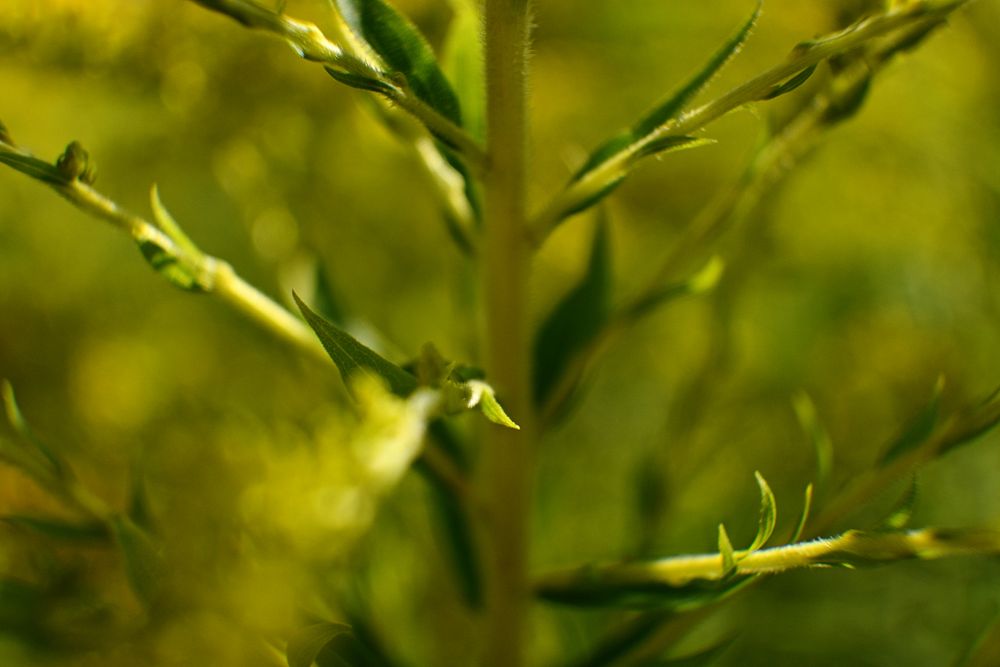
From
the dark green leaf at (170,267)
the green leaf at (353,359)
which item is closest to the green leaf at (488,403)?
the green leaf at (353,359)

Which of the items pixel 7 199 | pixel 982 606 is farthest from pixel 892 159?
pixel 7 199

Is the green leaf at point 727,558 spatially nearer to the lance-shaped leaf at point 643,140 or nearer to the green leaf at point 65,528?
the lance-shaped leaf at point 643,140

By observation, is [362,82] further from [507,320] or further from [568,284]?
[568,284]

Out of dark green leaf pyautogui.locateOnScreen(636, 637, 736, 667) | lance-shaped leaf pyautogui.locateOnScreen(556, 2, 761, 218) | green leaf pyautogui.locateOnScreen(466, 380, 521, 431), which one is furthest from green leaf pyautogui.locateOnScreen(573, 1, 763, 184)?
dark green leaf pyautogui.locateOnScreen(636, 637, 736, 667)

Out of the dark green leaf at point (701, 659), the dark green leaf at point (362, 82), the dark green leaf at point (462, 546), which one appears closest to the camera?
the dark green leaf at point (362, 82)

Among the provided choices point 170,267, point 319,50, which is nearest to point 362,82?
point 319,50
